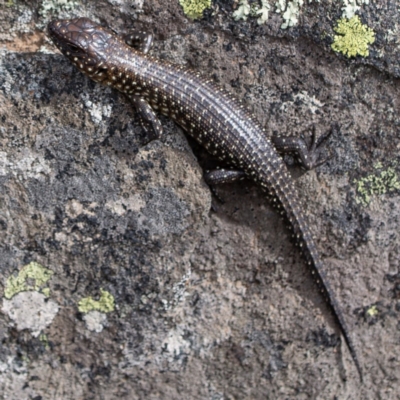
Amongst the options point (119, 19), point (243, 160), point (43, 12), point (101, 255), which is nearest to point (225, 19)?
point (119, 19)

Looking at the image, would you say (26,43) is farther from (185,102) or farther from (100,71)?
(185,102)

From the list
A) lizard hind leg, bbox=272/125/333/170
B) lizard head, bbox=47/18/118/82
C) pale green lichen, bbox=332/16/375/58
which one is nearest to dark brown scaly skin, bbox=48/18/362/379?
lizard head, bbox=47/18/118/82

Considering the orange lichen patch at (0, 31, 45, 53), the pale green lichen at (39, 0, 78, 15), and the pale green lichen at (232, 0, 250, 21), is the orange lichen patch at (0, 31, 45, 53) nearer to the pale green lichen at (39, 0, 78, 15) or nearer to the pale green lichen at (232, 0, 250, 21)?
the pale green lichen at (39, 0, 78, 15)

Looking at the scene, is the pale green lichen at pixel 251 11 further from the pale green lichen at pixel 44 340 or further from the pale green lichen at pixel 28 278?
the pale green lichen at pixel 44 340

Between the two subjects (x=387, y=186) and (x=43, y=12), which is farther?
(x=387, y=186)

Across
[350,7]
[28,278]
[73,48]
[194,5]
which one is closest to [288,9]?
[350,7]

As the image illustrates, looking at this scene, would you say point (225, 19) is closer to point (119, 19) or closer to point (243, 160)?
point (119, 19)
